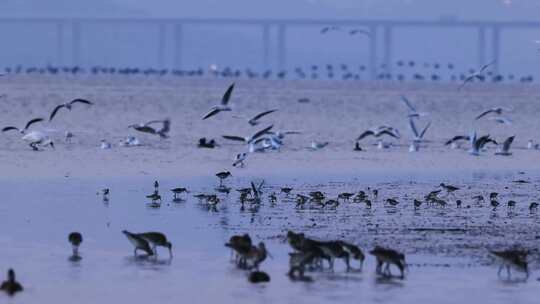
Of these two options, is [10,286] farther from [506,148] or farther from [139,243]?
[506,148]

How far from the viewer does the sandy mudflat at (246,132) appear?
28.0 meters

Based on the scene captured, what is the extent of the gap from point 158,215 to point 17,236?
2.69 m

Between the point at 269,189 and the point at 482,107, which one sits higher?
the point at 482,107

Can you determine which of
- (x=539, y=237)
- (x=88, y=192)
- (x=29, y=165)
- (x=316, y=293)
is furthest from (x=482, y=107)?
(x=316, y=293)

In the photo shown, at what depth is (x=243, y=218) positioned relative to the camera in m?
18.5

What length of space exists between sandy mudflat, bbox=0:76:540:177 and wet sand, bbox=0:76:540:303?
0.08m

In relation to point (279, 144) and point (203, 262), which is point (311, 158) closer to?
point (279, 144)

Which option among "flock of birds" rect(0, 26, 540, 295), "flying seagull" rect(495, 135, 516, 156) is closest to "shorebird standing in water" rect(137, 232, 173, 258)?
"flock of birds" rect(0, 26, 540, 295)

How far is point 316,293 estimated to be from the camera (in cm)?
1311

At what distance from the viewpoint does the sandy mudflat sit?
2795 cm

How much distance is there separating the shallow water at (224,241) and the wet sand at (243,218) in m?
0.02

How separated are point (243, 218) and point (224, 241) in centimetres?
223

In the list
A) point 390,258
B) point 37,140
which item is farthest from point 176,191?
point 37,140

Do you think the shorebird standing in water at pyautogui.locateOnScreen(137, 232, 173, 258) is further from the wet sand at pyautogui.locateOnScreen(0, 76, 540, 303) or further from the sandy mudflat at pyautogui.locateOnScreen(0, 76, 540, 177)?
the sandy mudflat at pyautogui.locateOnScreen(0, 76, 540, 177)
